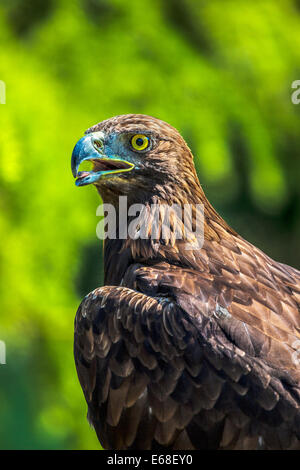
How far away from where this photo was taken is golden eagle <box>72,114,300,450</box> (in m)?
3.51

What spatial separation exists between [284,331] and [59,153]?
2.14 m

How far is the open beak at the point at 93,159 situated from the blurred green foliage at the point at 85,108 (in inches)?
42.6

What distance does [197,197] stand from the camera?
4.24m

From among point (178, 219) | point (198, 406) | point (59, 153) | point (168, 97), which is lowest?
point (198, 406)

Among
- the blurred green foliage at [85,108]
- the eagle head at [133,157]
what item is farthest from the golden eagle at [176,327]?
the blurred green foliage at [85,108]

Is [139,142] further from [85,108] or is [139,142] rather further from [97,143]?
[85,108]

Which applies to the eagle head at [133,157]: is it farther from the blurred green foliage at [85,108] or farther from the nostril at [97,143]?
the blurred green foliage at [85,108]

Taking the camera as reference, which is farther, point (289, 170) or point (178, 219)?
point (289, 170)

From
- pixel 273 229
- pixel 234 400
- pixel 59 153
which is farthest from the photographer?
pixel 273 229

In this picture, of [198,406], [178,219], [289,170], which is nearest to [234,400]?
[198,406]

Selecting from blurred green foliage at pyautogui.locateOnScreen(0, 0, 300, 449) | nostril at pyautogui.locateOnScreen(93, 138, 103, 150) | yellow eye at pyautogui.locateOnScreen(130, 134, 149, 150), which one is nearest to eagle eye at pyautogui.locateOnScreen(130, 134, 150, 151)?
yellow eye at pyautogui.locateOnScreen(130, 134, 149, 150)

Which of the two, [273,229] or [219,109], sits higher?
[219,109]

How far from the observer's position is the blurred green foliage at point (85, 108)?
5.32 metres

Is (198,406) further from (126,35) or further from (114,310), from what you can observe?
(126,35)
